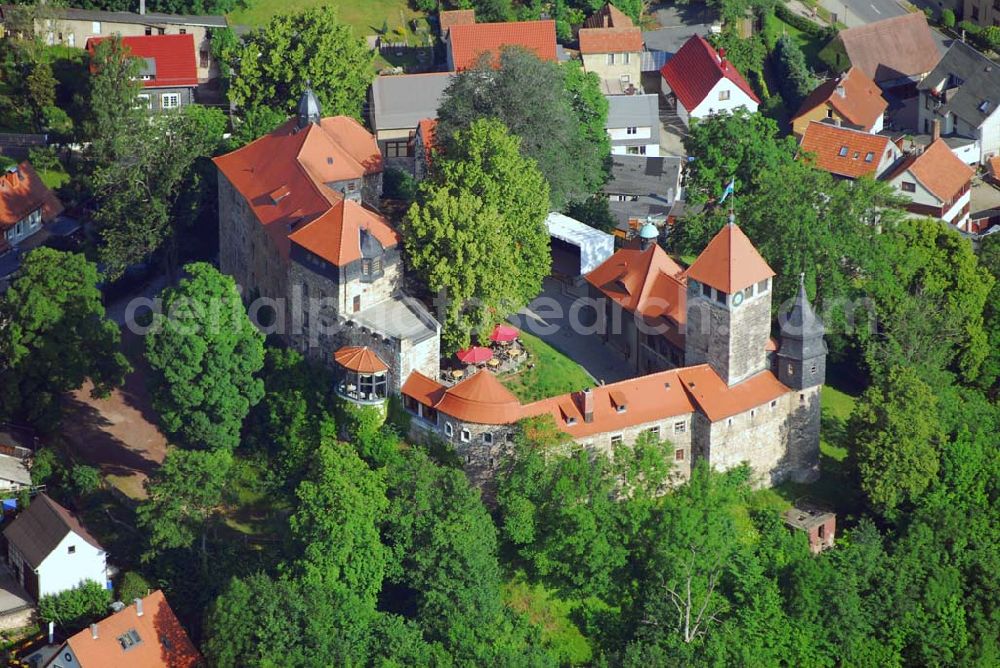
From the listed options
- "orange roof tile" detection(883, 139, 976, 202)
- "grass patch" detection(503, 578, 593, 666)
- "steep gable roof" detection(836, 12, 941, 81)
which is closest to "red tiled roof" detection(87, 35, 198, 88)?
"orange roof tile" detection(883, 139, 976, 202)

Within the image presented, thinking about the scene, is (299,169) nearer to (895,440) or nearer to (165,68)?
(165,68)

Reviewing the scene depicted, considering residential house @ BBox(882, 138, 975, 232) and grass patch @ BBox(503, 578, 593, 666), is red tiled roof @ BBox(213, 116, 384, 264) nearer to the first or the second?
grass patch @ BBox(503, 578, 593, 666)

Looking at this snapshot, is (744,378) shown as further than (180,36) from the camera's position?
No

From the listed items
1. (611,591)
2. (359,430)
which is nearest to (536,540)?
(611,591)

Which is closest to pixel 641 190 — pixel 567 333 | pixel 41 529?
pixel 567 333

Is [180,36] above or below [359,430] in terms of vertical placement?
above

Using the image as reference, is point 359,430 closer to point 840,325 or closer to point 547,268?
point 547,268

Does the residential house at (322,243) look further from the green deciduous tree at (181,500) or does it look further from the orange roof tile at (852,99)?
the orange roof tile at (852,99)
